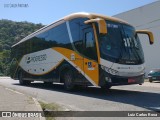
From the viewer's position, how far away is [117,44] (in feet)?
44.8

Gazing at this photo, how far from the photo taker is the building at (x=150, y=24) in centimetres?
3603

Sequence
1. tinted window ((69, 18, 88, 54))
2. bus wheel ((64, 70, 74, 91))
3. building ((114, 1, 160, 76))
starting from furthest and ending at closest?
1. building ((114, 1, 160, 76))
2. bus wheel ((64, 70, 74, 91))
3. tinted window ((69, 18, 88, 54))

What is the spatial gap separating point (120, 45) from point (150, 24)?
963 inches

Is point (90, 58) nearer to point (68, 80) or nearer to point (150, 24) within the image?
point (68, 80)

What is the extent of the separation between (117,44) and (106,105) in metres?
4.07

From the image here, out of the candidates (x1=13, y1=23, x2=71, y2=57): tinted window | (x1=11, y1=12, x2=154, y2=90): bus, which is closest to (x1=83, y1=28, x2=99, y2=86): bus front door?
(x1=11, y1=12, x2=154, y2=90): bus

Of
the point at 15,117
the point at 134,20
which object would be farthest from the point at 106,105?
the point at 134,20

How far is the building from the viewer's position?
118ft

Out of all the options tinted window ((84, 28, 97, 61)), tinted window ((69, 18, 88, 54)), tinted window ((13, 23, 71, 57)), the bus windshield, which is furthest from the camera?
tinted window ((13, 23, 71, 57))

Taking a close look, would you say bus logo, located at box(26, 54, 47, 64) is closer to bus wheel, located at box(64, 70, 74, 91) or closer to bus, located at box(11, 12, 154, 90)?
bus, located at box(11, 12, 154, 90)

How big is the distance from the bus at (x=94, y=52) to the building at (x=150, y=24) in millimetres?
20671

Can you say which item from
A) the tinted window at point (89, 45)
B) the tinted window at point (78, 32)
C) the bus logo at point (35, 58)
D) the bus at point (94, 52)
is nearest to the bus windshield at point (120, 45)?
the bus at point (94, 52)

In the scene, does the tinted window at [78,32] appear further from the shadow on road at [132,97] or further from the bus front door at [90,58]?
the shadow on road at [132,97]

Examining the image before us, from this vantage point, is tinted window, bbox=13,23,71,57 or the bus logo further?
the bus logo
